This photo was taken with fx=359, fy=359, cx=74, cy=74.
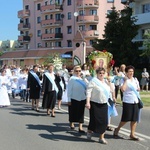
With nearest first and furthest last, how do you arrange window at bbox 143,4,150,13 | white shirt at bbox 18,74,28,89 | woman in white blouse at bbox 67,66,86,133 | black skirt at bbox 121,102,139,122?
black skirt at bbox 121,102,139,122 < woman in white blouse at bbox 67,66,86,133 < white shirt at bbox 18,74,28,89 < window at bbox 143,4,150,13

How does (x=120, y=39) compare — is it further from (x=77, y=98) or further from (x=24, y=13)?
(x=24, y=13)

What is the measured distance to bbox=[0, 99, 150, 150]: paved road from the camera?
802cm

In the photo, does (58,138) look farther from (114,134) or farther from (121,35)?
(121,35)

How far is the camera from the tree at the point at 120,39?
108 ft

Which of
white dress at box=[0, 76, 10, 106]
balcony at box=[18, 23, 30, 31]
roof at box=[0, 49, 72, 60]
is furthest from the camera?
balcony at box=[18, 23, 30, 31]

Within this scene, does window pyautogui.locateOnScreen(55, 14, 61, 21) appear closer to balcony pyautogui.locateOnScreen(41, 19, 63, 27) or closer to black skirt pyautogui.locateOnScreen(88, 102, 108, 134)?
balcony pyautogui.locateOnScreen(41, 19, 63, 27)

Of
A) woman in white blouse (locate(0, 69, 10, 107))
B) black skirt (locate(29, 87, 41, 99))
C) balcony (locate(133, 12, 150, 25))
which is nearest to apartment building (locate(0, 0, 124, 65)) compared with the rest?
balcony (locate(133, 12, 150, 25))

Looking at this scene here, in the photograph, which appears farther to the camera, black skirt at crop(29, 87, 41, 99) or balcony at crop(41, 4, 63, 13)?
balcony at crop(41, 4, 63, 13)

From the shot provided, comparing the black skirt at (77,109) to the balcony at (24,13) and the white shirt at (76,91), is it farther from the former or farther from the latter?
the balcony at (24,13)

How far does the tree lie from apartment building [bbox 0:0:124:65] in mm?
25244

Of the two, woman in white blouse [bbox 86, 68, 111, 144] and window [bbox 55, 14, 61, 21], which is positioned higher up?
window [bbox 55, 14, 61, 21]

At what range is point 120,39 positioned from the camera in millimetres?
33281

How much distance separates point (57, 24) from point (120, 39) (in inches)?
1526

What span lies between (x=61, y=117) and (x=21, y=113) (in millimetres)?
1847
